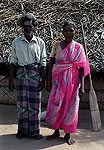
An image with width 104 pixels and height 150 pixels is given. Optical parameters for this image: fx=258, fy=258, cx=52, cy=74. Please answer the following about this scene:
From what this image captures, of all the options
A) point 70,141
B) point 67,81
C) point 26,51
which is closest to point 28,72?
point 26,51

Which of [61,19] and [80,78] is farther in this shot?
[61,19]

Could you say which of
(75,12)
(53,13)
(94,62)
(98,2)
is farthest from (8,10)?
(94,62)

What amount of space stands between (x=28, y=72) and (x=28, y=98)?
34cm

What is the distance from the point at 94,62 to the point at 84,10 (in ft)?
5.49

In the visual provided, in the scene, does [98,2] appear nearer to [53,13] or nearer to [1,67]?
[53,13]

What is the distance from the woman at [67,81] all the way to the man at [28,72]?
0.19 metres

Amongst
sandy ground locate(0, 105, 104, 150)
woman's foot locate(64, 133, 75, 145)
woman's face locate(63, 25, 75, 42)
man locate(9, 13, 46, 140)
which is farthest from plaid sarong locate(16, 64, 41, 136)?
woman's face locate(63, 25, 75, 42)

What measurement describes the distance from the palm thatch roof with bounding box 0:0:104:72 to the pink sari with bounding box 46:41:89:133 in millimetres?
994

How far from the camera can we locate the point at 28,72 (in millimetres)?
3289

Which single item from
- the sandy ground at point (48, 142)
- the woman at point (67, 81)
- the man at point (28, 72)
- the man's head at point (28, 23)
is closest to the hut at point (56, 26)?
the sandy ground at point (48, 142)

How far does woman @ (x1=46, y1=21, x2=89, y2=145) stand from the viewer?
329 centimetres

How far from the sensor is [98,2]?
5789mm

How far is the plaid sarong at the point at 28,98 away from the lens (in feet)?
10.8

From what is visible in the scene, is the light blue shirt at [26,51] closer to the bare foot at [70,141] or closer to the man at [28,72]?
the man at [28,72]
